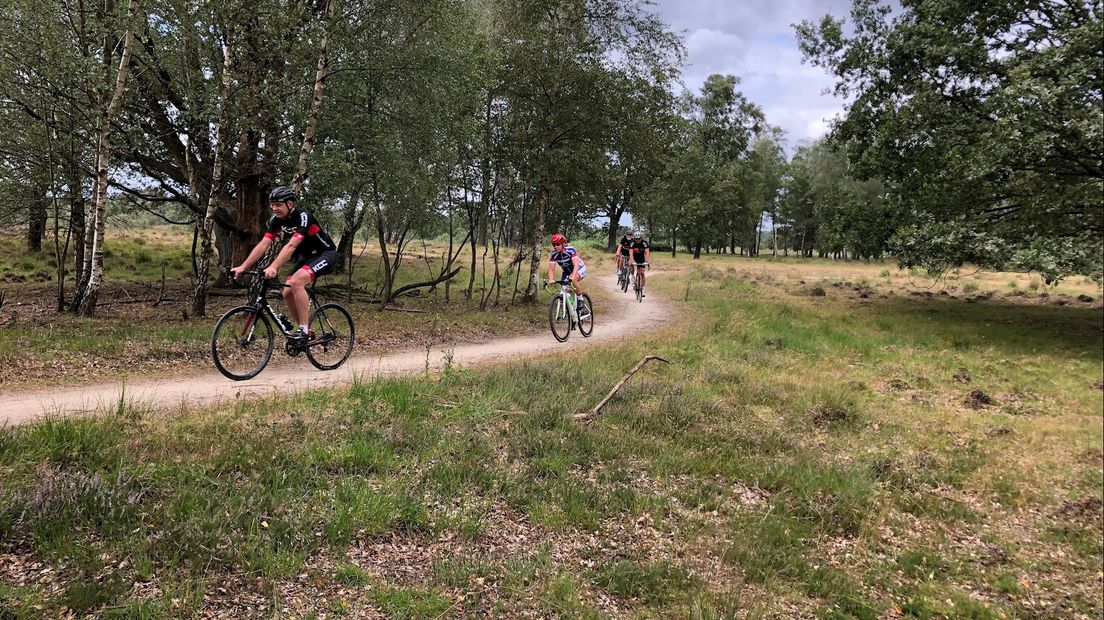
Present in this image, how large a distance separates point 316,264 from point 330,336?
55.4 inches

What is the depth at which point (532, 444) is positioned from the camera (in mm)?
6875

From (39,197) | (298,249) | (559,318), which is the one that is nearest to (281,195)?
(298,249)

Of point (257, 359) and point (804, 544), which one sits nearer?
point (804, 544)

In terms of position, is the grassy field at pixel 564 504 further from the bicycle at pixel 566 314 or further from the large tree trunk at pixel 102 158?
the large tree trunk at pixel 102 158

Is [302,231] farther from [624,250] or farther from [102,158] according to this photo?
[624,250]

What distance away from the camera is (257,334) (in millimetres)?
8125

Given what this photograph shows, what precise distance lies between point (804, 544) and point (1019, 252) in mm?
10741

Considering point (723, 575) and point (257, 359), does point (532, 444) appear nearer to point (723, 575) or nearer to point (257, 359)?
point (723, 575)

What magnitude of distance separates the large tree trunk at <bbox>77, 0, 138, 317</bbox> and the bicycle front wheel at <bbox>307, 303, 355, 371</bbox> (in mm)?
4650

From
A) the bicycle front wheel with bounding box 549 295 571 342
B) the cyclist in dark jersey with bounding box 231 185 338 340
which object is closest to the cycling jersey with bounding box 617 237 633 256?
the bicycle front wheel with bounding box 549 295 571 342

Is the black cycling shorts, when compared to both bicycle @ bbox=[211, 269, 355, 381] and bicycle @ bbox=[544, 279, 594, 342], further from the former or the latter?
bicycle @ bbox=[544, 279, 594, 342]

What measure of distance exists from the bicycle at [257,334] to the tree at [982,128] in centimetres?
1055

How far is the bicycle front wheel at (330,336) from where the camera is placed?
347 inches

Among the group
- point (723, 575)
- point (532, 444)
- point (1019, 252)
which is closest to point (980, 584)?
point (723, 575)
